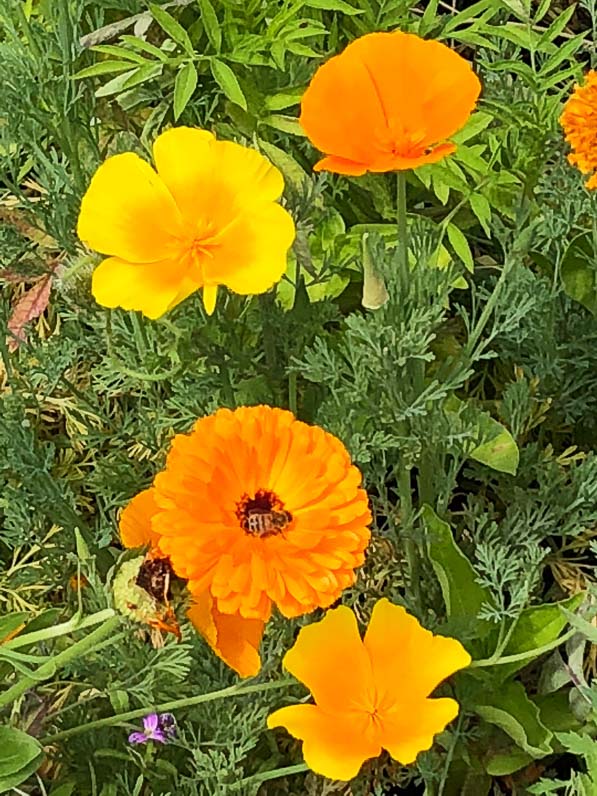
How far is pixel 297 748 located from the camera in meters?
1.07

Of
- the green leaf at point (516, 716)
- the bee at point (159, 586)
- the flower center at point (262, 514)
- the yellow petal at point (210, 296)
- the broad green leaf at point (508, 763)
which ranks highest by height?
the yellow petal at point (210, 296)

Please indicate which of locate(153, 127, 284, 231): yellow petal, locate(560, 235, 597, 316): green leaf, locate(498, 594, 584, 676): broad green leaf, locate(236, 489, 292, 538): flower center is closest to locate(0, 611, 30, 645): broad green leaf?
locate(236, 489, 292, 538): flower center

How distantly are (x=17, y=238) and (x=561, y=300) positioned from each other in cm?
57

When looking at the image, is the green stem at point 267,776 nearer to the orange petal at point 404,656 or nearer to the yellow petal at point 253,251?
the orange petal at point 404,656

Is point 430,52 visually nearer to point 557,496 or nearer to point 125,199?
point 125,199

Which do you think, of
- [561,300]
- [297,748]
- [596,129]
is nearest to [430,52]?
[596,129]

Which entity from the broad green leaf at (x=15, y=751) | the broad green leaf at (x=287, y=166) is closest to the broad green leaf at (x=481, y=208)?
the broad green leaf at (x=287, y=166)

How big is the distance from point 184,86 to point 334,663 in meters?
0.58

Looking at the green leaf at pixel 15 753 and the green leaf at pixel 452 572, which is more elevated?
the green leaf at pixel 15 753

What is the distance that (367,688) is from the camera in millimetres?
868

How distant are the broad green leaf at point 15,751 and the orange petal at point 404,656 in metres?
0.25

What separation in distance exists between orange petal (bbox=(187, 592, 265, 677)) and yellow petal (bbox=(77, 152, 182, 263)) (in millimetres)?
264

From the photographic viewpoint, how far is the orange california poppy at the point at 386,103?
0.82 meters

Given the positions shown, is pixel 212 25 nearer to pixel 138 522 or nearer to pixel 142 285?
pixel 142 285
